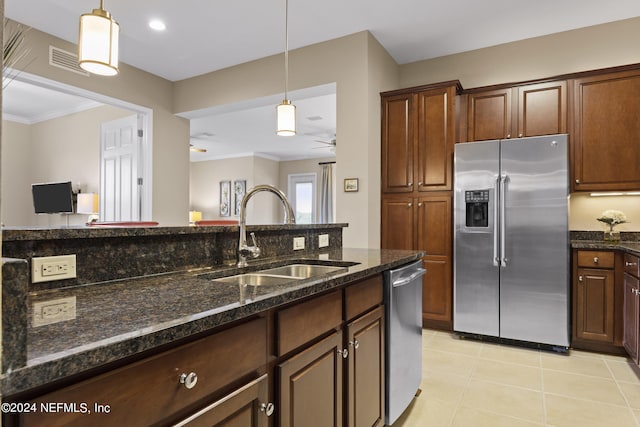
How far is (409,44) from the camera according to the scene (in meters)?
3.91

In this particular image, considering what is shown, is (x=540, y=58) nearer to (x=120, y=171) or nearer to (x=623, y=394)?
(x=623, y=394)

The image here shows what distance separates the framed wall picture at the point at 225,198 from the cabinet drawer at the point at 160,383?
8.78 metres

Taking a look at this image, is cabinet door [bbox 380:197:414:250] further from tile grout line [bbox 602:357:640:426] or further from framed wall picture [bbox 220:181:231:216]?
framed wall picture [bbox 220:181:231:216]

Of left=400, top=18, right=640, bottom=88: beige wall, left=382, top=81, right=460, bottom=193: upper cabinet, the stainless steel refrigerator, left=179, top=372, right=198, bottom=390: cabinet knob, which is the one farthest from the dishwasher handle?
left=400, top=18, right=640, bottom=88: beige wall

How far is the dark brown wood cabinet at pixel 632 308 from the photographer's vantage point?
8.71ft

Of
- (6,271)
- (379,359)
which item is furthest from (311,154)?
(6,271)

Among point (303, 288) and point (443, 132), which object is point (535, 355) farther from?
point (303, 288)

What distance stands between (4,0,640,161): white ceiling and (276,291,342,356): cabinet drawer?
2731 mm

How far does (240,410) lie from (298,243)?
4.55 feet

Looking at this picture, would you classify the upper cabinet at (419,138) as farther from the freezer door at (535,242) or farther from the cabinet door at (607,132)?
the cabinet door at (607,132)

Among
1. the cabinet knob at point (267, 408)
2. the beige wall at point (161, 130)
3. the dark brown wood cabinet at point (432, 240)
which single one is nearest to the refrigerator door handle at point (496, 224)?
the dark brown wood cabinet at point (432, 240)

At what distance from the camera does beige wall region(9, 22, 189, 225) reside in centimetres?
427

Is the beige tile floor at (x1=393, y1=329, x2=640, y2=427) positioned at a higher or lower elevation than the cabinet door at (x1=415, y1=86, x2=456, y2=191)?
lower

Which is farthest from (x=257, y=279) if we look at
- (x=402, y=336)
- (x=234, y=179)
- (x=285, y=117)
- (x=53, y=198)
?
(x=234, y=179)
